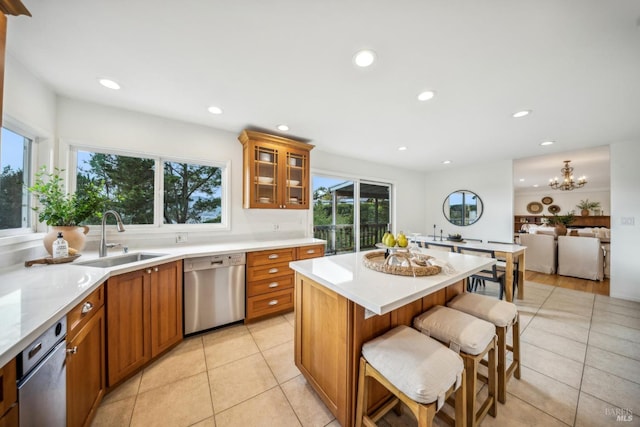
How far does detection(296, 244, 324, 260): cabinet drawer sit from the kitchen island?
1.08 meters

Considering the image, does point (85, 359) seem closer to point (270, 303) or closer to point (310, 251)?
point (270, 303)

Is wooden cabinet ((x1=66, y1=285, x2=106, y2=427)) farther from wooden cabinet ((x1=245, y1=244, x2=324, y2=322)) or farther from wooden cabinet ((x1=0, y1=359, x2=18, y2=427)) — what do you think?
wooden cabinet ((x1=245, y1=244, x2=324, y2=322))

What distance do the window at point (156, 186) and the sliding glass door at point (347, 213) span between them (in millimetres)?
1592

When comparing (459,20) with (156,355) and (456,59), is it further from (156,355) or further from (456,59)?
(156,355)

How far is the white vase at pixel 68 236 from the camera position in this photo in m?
1.70

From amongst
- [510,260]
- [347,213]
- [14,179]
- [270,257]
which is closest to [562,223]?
[510,260]

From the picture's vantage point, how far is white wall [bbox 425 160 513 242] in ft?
14.1

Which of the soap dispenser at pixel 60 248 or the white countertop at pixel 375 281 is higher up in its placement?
the soap dispenser at pixel 60 248

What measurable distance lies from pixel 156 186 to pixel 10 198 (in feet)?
3.30

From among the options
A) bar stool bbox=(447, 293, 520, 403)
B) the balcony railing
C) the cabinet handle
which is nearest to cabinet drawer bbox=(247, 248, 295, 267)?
the balcony railing

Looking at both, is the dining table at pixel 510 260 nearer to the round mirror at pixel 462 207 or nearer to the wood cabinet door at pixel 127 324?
the round mirror at pixel 462 207

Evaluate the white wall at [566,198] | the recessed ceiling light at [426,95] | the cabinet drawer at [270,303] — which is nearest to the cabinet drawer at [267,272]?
the cabinet drawer at [270,303]

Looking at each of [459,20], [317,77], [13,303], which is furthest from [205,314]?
[459,20]

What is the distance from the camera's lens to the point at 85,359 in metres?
1.22
